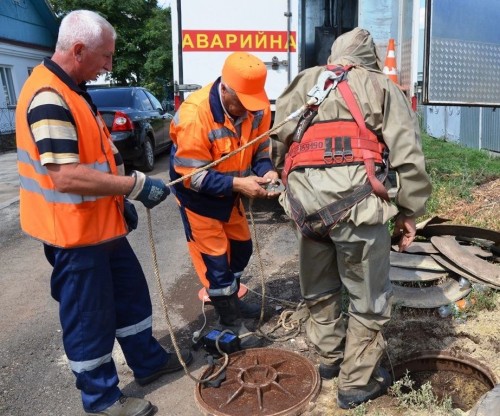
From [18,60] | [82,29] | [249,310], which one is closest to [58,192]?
[82,29]

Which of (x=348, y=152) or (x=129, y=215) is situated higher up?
(x=348, y=152)

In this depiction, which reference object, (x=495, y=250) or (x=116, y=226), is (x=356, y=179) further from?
(x=495, y=250)

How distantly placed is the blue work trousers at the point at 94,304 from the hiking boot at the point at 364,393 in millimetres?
1263

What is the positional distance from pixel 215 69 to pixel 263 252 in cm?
246

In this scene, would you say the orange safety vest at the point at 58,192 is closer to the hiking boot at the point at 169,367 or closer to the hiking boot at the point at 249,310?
the hiking boot at the point at 169,367

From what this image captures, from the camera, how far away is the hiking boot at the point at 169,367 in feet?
10.2

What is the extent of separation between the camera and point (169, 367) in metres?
3.20

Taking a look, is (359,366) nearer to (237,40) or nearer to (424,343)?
(424,343)

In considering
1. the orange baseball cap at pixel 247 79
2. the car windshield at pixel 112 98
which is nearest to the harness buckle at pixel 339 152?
the orange baseball cap at pixel 247 79

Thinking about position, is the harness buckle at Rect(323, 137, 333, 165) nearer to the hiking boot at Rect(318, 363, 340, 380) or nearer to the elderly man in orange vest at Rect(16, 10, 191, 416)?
the elderly man in orange vest at Rect(16, 10, 191, 416)

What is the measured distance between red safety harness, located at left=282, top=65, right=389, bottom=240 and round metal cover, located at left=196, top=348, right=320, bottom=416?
1.02 m

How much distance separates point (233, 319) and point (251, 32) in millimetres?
3870

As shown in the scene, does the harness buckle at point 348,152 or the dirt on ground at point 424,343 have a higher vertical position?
the harness buckle at point 348,152

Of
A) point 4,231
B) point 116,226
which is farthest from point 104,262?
point 4,231
